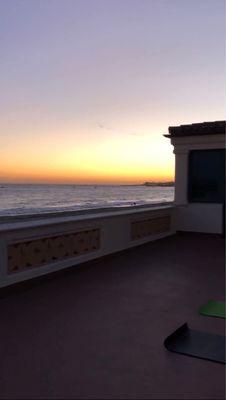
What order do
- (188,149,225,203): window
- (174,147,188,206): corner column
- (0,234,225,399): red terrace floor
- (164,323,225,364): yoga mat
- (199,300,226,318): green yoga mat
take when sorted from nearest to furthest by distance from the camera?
(0,234,225,399): red terrace floor
(164,323,225,364): yoga mat
(199,300,226,318): green yoga mat
(188,149,225,203): window
(174,147,188,206): corner column

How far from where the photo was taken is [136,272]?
583cm

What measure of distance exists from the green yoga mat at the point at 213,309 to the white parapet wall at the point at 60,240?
209 cm

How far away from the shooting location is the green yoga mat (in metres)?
3.99

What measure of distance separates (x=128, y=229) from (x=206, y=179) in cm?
336

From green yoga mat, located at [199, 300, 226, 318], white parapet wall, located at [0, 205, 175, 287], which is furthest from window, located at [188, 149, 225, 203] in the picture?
green yoga mat, located at [199, 300, 226, 318]

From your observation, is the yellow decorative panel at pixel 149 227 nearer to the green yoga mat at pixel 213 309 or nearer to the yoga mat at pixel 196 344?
Answer: the green yoga mat at pixel 213 309

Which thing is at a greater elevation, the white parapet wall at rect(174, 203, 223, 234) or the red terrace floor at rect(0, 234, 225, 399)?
the white parapet wall at rect(174, 203, 223, 234)

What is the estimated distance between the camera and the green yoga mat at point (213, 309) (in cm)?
399

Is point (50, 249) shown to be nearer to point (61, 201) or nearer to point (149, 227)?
point (149, 227)

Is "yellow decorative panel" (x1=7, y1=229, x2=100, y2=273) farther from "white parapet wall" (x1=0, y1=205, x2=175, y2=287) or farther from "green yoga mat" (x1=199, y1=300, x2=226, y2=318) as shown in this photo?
"green yoga mat" (x1=199, y1=300, x2=226, y2=318)

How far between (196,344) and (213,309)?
0.99 metres

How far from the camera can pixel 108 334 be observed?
340 centimetres

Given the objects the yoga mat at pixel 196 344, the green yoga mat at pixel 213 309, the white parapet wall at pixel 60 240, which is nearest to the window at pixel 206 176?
the white parapet wall at pixel 60 240

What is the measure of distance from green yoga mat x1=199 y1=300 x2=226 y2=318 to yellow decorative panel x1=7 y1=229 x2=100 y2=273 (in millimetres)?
2110
